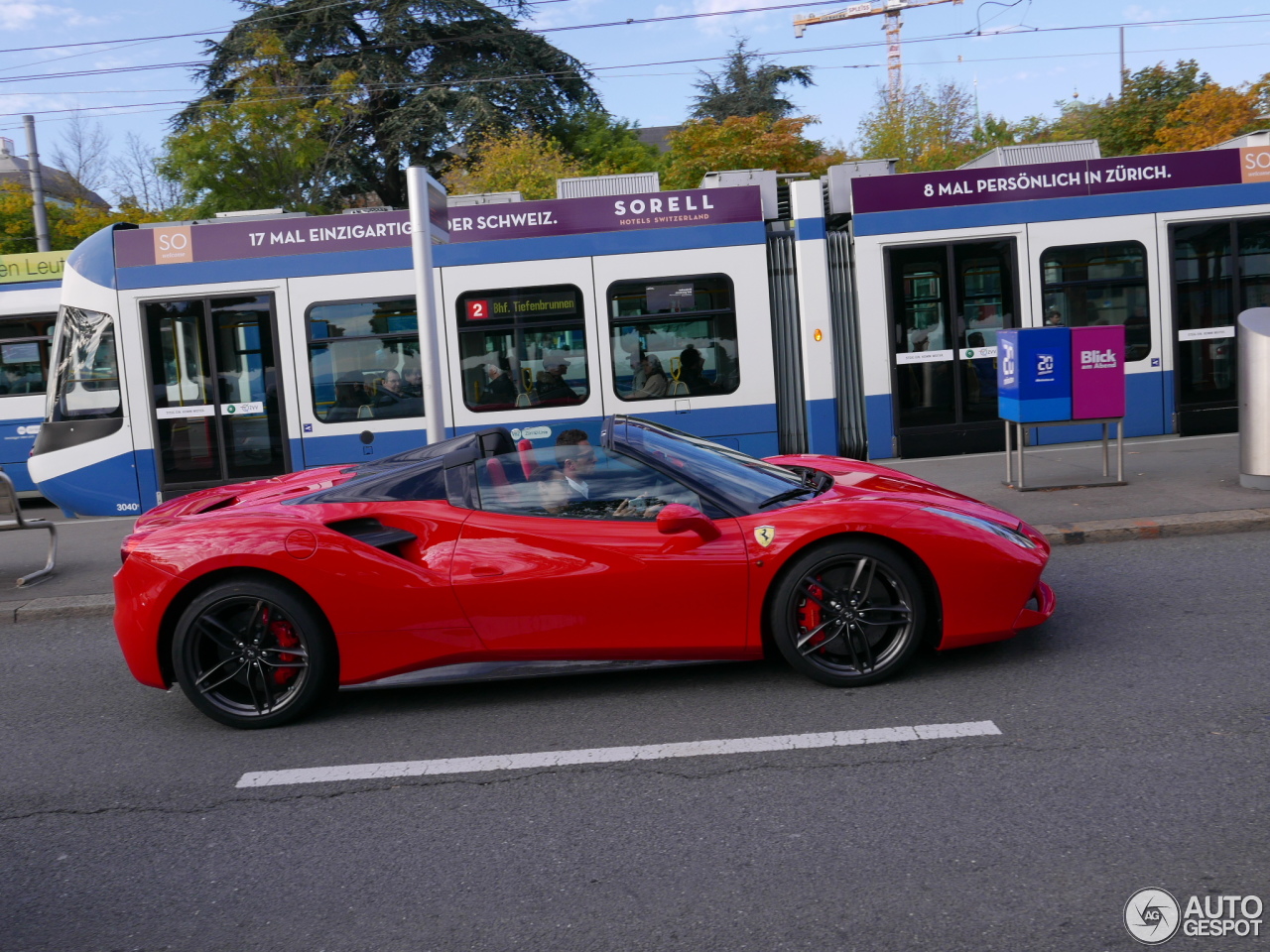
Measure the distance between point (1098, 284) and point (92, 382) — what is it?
438 inches

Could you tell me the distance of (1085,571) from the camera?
6980mm

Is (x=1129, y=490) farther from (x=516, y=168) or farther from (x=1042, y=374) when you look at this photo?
(x=516, y=168)

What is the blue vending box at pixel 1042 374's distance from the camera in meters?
9.33

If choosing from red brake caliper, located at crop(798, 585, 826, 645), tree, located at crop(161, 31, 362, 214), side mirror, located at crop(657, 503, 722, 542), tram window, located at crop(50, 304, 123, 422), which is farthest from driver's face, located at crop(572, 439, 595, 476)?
tree, located at crop(161, 31, 362, 214)

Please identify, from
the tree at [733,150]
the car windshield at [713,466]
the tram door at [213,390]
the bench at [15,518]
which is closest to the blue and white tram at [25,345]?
the tram door at [213,390]

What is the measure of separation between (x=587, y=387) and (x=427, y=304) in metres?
3.83

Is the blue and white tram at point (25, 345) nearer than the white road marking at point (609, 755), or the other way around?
the white road marking at point (609, 755)

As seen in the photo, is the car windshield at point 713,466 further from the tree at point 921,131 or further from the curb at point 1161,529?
the tree at point 921,131

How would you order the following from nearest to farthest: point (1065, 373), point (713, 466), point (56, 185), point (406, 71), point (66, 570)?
1. point (713, 466)
2. point (66, 570)
3. point (1065, 373)
4. point (406, 71)
5. point (56, 185)

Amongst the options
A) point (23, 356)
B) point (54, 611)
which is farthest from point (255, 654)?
point (23, 356)

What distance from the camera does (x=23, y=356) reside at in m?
14.4

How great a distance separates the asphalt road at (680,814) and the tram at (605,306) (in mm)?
6450

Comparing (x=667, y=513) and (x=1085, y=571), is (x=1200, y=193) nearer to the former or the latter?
(x=1085, y=571)

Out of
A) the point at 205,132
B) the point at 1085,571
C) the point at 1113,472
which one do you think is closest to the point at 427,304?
the point at 1085,571
